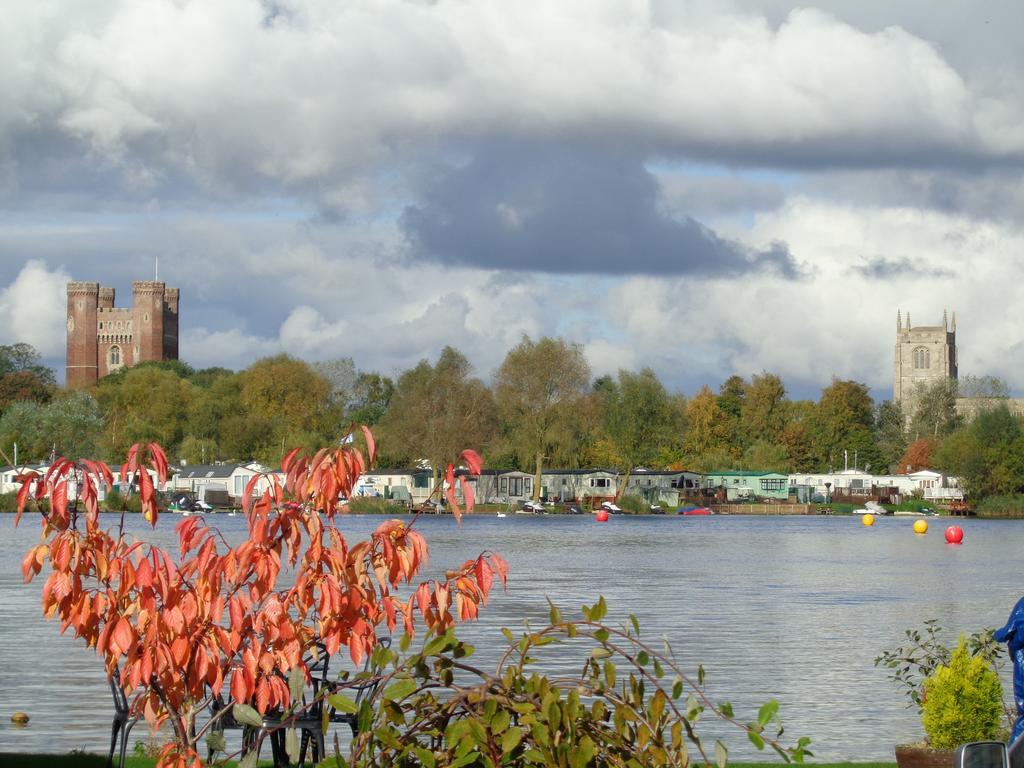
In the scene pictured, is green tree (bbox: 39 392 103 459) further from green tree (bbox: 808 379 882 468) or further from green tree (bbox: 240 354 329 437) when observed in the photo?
green tree (bbox: 808 379 882 468)

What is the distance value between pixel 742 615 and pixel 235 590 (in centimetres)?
2248

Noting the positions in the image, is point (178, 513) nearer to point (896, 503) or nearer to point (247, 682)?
point (896, 503)

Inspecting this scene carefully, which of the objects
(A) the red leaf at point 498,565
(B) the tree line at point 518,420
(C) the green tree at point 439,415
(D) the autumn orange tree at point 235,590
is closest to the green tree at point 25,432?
(B) the tree line at point 518,420

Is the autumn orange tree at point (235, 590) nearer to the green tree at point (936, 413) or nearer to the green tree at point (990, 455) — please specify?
the green tree at point (990, 455)

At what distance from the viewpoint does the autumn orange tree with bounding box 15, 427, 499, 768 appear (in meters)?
6.87

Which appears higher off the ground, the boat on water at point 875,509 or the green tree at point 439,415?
the green tree at point 439,415

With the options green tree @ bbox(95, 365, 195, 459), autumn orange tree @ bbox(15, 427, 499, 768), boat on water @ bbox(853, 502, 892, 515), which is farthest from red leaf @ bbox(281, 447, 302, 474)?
green tree @ bbox(95, 365, 195, 459)

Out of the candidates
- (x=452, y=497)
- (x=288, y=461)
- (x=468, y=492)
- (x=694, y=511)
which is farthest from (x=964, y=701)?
(x=694, y=511)

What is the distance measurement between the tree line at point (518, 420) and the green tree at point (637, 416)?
114 millimetres

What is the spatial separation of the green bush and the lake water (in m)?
3.14

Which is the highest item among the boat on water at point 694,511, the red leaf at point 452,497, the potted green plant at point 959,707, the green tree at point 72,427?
the green tree at point 72,427

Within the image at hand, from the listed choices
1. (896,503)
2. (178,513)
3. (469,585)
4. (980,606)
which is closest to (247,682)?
(469,585)

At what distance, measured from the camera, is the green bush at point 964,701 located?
10047mm

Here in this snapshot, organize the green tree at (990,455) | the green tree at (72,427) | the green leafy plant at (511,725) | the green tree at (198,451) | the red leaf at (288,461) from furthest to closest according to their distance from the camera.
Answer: the green tree at (198,451), the green tree at (990,455), the green tree at (72,427), the red leaf at (288,461), the green leafy plant at (511,725)
